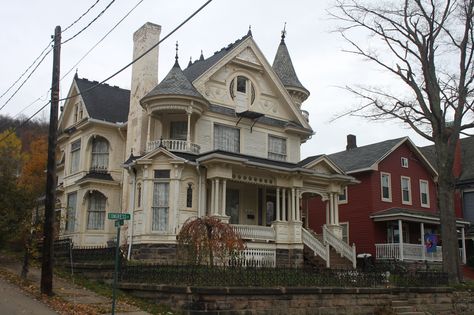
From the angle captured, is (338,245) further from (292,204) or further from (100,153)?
(100,153)

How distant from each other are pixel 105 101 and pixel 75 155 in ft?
11.1

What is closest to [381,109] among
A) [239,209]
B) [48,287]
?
[239,209]

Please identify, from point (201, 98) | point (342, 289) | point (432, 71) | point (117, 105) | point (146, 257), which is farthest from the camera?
point (117, 105)

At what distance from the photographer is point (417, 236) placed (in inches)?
1407

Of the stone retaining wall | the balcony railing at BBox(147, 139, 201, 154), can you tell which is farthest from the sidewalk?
the balcony railing at BBox(147, 139, 201, 154)

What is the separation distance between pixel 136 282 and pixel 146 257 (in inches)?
227

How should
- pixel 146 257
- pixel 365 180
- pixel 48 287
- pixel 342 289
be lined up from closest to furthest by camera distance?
pixel 48 287 → pixel 342 289 → pixel 146 257 → pixel 365 180

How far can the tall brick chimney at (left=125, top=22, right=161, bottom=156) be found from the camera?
25688mm

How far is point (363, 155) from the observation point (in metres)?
36.8

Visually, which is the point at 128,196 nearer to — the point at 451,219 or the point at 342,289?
the point at 342,289

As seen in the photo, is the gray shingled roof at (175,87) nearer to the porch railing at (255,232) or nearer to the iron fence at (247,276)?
the porch railing at (255,232)

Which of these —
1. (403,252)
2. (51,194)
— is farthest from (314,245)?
(51,194)

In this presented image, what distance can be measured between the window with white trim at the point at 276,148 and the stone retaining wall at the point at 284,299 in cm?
1056

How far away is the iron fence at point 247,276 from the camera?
15297mm
